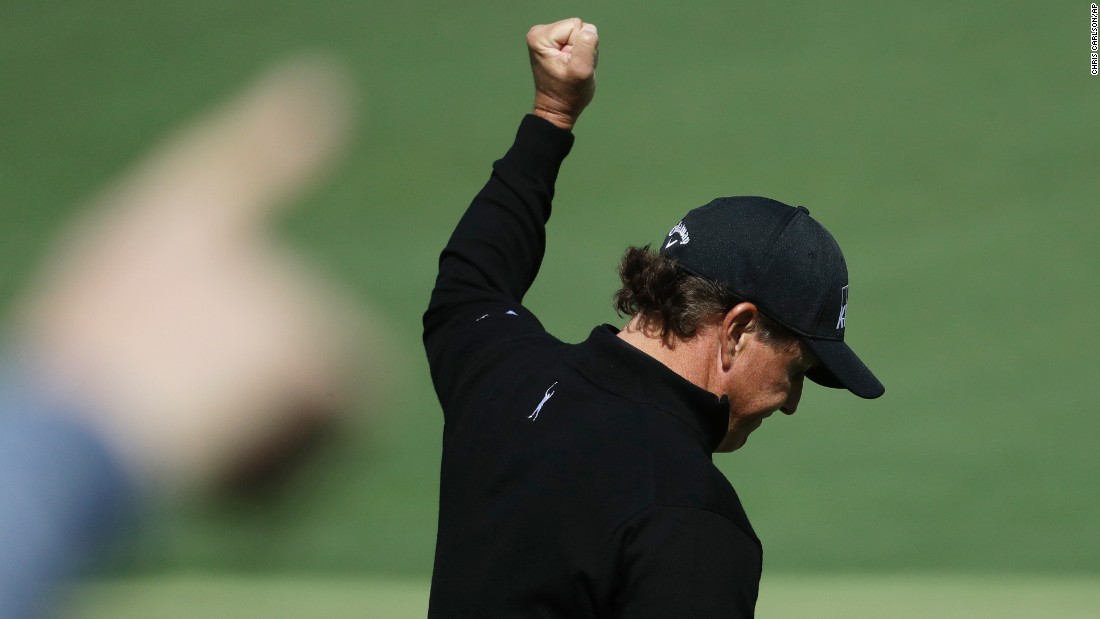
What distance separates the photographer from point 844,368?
4.42ft

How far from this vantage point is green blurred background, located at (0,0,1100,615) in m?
3.19

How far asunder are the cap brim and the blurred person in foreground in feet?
6.75

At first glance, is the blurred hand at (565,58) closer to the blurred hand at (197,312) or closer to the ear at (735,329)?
the ear at (735,329)

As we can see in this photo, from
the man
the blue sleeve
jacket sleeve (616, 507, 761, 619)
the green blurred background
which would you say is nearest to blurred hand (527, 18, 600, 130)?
the man

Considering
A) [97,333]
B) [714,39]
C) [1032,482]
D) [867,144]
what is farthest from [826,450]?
[97,333]

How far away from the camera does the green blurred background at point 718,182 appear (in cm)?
319

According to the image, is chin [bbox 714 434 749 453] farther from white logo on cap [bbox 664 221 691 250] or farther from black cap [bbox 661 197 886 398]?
white logo on cap [bbox 664 221 691 250]

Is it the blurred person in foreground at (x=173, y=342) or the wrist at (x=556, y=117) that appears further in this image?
the blurred person in foreground at (x=173, y=342)

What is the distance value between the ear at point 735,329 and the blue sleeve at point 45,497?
212 centimetres

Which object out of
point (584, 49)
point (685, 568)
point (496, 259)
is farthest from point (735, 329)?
point (584, 49)

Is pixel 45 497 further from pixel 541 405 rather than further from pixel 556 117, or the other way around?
pixel 541 405

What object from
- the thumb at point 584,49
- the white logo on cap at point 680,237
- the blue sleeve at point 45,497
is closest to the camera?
the white logo on cap at point 680,237

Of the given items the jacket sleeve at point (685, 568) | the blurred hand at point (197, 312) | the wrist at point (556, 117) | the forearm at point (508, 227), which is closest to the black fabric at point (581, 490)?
the jacket sleeve at point (685, 568)

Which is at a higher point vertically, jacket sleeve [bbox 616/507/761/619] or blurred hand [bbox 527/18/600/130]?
blurred hand [bbox 527/18/600/130]
